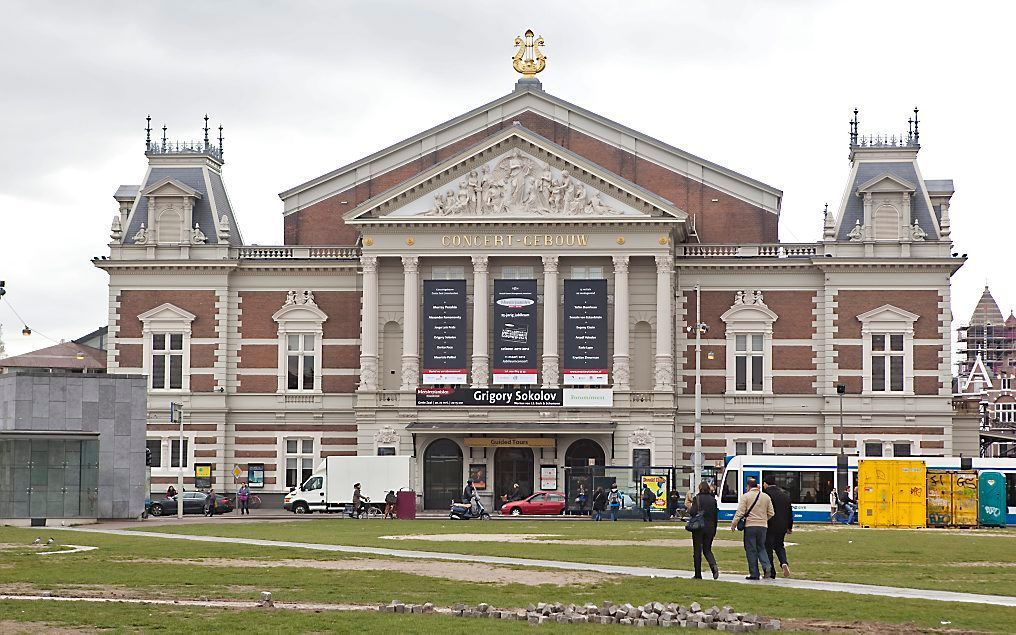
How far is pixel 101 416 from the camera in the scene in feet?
210

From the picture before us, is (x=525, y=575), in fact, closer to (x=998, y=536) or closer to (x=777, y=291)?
(x=998, y=536)

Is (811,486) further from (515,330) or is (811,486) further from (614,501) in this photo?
(515,330)

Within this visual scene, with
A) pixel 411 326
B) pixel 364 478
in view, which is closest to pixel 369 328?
pixel 411 326

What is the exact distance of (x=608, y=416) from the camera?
267 feet

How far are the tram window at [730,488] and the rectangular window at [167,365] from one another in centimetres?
3187

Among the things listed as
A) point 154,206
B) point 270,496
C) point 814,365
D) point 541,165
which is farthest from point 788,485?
point 154,206

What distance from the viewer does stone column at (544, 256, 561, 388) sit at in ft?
269

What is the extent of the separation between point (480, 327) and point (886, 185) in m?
23.5

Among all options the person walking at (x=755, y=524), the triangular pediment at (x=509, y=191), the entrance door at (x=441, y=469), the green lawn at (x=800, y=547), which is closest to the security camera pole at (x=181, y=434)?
the entrance door at (x=441, y=469)

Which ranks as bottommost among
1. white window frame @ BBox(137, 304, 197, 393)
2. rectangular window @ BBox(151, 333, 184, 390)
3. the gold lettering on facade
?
rectangular window @ BBox(151, 333, 184, 390)

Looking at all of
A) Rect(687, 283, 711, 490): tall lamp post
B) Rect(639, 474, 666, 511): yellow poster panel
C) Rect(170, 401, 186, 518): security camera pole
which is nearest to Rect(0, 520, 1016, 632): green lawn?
Rect(639, 474, 666, 511): yellow poster panel

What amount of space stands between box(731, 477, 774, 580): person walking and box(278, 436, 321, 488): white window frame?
178ft

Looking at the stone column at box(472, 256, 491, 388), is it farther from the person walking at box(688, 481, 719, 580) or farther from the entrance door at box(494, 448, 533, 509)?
the person walking at box(688, 481, 719, 580)

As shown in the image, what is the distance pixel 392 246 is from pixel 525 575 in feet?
166
